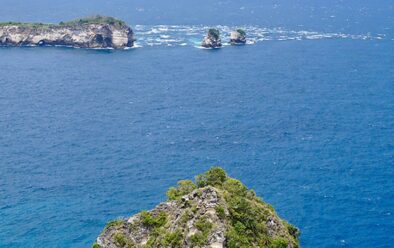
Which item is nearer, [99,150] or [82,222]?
[82,222]

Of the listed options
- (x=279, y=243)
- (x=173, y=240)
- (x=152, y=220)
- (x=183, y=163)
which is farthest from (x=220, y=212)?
(x=183, y=163)

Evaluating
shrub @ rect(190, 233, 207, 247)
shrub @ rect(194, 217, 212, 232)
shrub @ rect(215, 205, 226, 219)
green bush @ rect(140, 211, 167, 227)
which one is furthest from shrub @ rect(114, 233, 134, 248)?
shrub @ rect(215, 205, 226, 219)

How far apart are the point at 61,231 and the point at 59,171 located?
95.0 ft

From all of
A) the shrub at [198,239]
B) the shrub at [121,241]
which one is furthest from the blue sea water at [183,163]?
the shrub at [198,239]

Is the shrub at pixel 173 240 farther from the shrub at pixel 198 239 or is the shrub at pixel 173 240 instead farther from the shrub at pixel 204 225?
the shrub at pixel 204 225

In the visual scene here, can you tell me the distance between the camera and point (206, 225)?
69.9 meters

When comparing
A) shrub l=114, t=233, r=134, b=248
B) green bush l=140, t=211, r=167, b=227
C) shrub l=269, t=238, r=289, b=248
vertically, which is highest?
green bush l=140, t=211, r=167, b=227

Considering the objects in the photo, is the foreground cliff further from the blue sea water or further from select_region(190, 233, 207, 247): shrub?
the blue sea water

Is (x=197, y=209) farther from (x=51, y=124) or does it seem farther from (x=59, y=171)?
(x=51, y=124)

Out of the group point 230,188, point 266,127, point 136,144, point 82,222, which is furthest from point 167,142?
point 230,188

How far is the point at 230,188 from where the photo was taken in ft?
267

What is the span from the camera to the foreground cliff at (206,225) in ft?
230

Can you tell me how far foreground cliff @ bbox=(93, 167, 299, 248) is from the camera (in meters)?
70.0

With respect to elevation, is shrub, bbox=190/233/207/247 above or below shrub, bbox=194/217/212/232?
Result: below
